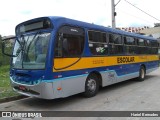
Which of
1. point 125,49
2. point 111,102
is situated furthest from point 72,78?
point 125,49

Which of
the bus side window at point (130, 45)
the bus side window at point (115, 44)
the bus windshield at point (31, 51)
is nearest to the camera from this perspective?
the bus windshield at point (31, 51)

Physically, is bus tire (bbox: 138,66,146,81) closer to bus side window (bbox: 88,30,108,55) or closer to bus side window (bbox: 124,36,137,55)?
bus side window (bbox: 124,36,137,55)

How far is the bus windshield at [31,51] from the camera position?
759cm

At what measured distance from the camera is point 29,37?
821cm

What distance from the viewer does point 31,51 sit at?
7.93m

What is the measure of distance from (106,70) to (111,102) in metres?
2.07

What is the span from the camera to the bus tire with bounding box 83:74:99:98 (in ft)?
30.1

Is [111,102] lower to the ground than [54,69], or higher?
lower

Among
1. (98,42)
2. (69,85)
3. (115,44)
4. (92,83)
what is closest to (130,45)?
(115,44)

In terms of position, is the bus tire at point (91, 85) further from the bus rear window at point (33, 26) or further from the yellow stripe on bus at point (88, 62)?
the bus rear window at point (33, 26)

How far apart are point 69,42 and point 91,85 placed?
7.00 ft

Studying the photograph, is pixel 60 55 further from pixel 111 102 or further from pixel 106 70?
pixel 106 70

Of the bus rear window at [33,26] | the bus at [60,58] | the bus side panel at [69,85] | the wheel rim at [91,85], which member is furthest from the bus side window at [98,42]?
the bus rear window at [33,26]

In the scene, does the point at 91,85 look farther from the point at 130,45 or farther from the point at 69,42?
the point at 130,45
